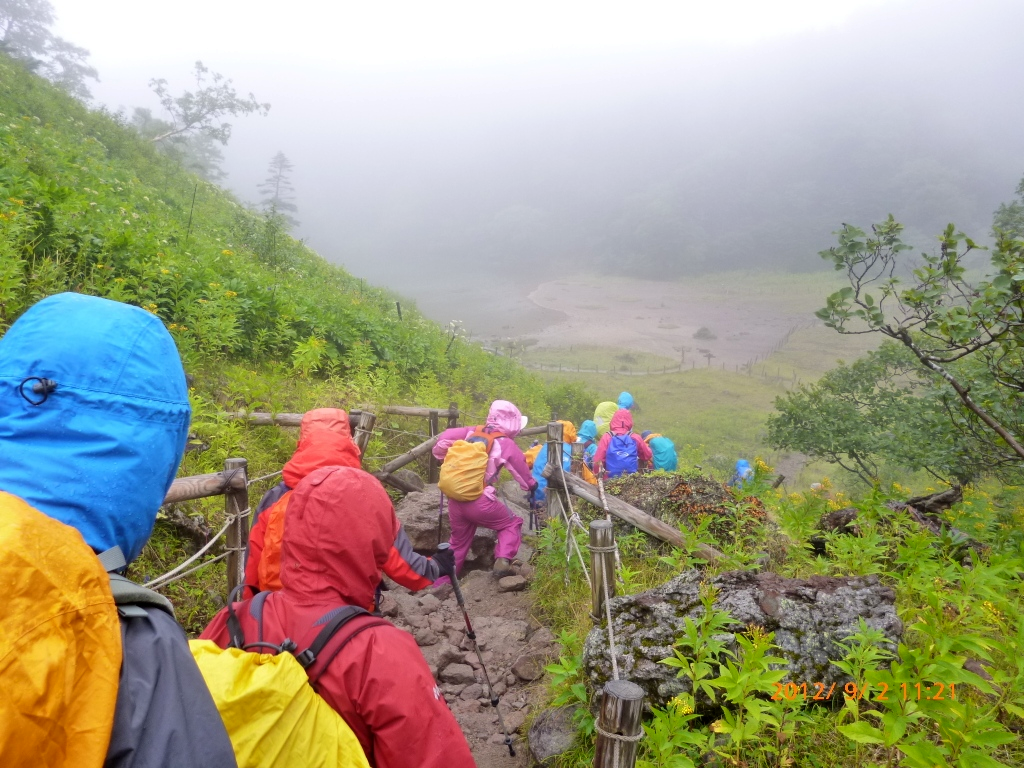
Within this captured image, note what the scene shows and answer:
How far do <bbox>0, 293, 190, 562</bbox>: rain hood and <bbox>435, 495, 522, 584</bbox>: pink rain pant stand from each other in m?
4.80

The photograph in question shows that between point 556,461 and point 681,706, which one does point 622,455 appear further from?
point 681,706

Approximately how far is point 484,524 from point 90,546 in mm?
5149

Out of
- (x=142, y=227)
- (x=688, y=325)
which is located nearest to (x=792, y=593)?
(x=142, y=227)

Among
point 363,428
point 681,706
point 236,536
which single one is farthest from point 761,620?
point 363,428

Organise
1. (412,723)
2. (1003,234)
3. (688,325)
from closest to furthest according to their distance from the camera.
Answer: (412,723), (1003,234), (688,325)

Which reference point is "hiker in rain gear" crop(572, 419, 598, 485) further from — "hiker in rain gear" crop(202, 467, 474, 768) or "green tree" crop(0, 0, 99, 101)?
"green tree" crop(0, 0, 99, 101)

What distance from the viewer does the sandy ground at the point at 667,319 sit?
65688mm

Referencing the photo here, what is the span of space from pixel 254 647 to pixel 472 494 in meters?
3.79

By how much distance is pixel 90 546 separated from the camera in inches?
37.1

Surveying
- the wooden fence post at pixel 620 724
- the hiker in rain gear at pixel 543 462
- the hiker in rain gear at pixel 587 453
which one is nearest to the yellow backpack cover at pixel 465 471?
the hiker in rain gear at pixel 543 462

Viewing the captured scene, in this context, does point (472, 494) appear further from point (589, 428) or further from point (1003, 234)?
point (589, 428)

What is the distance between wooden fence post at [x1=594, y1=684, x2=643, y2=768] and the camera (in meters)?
1.83

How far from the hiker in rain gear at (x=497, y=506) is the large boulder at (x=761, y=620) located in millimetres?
2796

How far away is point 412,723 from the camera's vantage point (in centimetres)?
180
